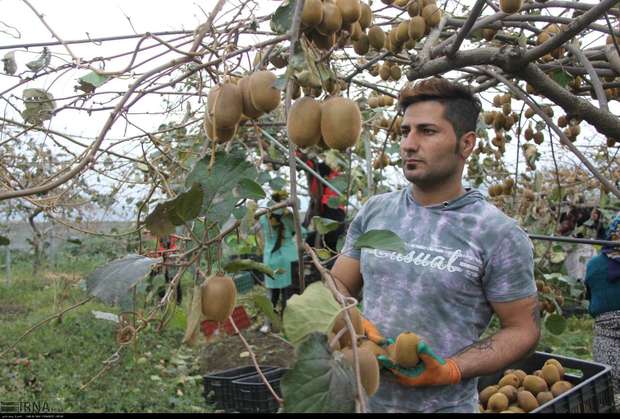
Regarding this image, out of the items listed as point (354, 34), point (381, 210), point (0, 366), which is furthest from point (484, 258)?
point (0, 366)

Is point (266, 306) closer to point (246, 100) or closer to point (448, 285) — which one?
point (246, 100)

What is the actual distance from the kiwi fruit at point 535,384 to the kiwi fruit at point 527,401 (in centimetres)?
5

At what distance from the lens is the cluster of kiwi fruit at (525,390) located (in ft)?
6.88

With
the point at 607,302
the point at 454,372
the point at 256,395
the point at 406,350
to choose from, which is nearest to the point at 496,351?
the point at 454,372

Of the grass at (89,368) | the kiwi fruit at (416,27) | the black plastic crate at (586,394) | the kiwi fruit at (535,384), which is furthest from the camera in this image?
the grass at (89,368)

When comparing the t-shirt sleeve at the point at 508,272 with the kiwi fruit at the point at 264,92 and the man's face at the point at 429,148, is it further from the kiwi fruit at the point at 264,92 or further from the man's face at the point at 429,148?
the kiwi fruit at the point at 264,92

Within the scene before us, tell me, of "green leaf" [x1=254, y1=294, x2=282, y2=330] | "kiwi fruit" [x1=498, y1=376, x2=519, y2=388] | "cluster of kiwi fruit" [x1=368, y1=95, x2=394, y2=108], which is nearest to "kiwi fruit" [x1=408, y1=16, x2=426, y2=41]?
"green leaf" [x1=254, y1=294, x2=282, y2=330]

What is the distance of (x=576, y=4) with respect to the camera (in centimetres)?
167

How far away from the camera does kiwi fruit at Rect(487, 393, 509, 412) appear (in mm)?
2080

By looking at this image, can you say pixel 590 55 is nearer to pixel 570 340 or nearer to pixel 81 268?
pixel 570 340

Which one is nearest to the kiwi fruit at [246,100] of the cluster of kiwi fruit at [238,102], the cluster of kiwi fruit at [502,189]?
the cluster of kiwi fruit at [238,102]

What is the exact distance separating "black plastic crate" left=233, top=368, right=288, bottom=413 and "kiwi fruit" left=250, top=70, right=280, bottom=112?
2578 millimetres

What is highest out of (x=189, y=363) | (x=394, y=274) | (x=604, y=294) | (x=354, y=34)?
(x=354, y=34)

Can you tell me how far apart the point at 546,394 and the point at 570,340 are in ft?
11.1
